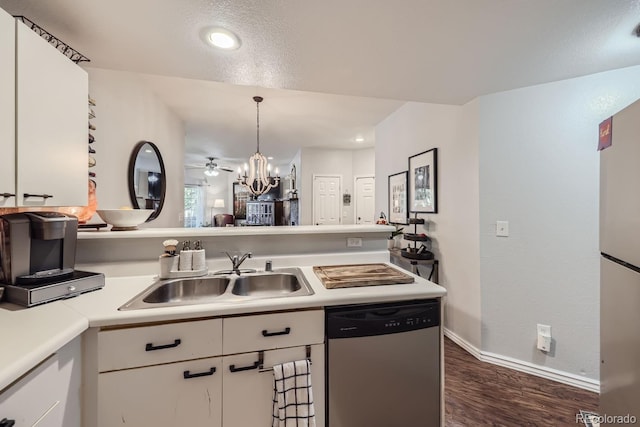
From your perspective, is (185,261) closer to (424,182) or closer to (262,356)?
(262,356)

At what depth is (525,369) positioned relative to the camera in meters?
1.98

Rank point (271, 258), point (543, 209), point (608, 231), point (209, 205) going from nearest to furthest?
point (608, 231)
point (271, 258)
point (543, 209)
point (209, 205)

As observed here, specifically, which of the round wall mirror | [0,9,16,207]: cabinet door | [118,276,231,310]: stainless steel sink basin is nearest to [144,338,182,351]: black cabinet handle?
[118,276,231,310]: stainless steel sink basin

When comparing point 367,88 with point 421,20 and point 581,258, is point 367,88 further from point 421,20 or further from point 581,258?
point 581,258

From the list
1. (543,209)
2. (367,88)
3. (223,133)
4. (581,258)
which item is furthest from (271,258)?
(223,133)

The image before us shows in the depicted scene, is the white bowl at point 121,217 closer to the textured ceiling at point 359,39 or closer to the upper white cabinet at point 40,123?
the upper white cabinet at point 40,123

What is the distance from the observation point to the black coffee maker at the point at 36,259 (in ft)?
3.40

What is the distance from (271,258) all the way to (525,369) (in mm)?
2191

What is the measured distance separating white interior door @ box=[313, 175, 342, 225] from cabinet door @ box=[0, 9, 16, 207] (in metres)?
4.74

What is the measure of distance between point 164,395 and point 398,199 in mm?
3085

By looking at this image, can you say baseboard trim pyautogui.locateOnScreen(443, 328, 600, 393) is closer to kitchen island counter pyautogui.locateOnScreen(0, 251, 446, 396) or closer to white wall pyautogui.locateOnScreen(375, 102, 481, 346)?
white wall pyautogui.locateOnScreen(375, 102, 481, 346)

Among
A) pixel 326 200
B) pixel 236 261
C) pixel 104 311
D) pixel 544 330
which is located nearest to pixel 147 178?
pixel 236 261

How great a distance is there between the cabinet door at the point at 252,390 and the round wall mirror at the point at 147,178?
215cm

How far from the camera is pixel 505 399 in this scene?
171 centimetres
